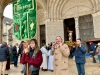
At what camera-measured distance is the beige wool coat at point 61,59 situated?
3.02 meters

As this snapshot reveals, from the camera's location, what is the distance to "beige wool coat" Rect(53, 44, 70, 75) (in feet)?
9.90

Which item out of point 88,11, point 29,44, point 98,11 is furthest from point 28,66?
point 88,11

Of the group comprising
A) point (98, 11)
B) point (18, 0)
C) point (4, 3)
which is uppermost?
point (4, 3)

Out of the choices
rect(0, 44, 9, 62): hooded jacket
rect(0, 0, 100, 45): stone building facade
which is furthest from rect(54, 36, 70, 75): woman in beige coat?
rect(0, 0, 100, 45): stone building facade

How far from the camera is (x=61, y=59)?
3064mm

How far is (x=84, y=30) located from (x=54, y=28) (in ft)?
9.23

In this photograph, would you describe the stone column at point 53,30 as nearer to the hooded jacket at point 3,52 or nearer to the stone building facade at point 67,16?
the stone building facade at point 67,16

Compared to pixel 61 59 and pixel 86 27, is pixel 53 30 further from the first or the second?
pixel 61 59

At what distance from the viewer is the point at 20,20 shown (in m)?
3.22

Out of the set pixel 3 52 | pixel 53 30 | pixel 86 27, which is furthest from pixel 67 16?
pixel 3 52

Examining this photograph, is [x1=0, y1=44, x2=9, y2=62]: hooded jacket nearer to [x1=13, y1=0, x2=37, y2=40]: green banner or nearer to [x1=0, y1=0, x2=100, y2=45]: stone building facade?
[x1=13, y1=0, x2=37, y2=40]: green banner

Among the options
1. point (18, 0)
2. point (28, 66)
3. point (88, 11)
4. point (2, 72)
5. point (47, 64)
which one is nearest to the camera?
point (28, 66)

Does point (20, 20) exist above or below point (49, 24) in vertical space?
below

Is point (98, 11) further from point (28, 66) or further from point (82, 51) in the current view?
point (28, 66)
